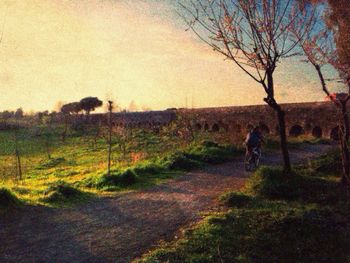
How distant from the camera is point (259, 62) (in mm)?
13578

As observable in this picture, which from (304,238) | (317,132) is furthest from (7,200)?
(317,132)

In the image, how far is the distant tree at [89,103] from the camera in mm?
89375

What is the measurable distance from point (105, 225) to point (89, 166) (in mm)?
15000

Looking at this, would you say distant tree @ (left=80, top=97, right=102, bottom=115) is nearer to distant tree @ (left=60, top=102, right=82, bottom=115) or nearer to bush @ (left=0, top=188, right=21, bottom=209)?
distant tree @ (left=60, top=102, right=82, bottom=115)

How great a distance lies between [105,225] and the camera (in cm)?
1000

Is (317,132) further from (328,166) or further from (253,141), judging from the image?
(328,166)

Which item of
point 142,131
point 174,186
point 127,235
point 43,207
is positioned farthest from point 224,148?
point 142,131

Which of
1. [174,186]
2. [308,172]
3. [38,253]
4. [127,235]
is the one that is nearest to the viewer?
[38,253]

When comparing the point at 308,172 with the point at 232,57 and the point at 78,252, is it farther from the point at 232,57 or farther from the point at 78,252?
the point at 78,252

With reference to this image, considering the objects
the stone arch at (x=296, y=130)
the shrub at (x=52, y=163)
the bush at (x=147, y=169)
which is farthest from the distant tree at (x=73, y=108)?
the bush at (x=147, y=169)

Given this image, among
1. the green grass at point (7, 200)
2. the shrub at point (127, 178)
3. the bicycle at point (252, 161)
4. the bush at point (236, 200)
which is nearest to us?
the green grass at point (7, 200)

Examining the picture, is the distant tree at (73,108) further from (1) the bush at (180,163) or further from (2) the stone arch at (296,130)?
(1) the bush at (180,163)

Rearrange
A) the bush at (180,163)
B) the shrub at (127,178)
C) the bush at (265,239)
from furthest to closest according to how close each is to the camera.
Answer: the bush at (180,163) < the shrub at (127,178) < the bush at (265,239)

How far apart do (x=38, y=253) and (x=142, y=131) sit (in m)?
40.3
